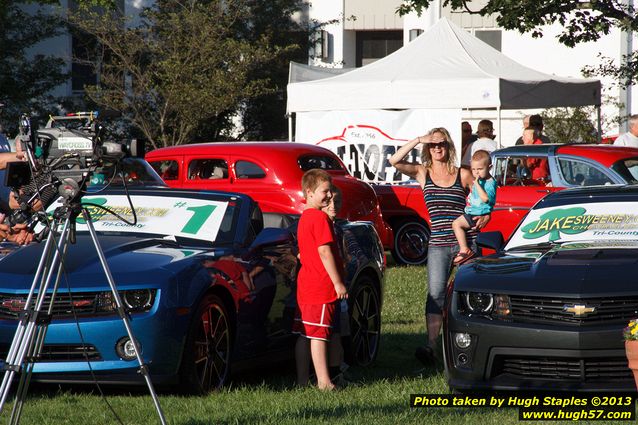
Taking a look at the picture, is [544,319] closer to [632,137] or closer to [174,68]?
[632,137]

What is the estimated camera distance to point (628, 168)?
14.8 meters

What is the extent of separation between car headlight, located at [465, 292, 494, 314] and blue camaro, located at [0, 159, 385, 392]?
1.47 meters

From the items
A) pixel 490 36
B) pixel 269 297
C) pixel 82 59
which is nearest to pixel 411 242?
pixel 269 297

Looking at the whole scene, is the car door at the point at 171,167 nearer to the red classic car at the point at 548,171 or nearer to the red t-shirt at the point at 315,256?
the red classic car at the point at 548,171

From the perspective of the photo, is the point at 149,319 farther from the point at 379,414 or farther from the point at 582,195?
the point at 582,195

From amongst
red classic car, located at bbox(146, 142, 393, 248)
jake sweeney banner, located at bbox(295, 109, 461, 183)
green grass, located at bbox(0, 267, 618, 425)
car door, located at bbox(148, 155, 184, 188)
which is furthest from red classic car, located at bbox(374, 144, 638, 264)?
green grass, located at bbox(0, 267, 618, 425)

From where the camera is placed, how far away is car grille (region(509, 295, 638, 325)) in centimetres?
711

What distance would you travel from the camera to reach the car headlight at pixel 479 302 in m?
7.51

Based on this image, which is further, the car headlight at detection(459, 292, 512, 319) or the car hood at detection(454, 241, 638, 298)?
the car headlight at detection(459, 292, 512, 319)

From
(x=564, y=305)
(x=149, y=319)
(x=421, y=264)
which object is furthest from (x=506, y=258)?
(x=421, y=264)

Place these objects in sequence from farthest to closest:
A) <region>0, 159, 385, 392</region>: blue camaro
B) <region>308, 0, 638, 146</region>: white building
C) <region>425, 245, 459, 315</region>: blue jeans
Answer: <region>308, 0, 638, 146</region>: white building, <region>425, 245, 459, 315</region>: blue jeans, <region>0, 159, 385, 392</region>: blue camaro

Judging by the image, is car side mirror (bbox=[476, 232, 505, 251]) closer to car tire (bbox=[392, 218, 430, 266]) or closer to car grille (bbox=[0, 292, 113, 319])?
car grille (bbox=[0, 292, 113, 319])

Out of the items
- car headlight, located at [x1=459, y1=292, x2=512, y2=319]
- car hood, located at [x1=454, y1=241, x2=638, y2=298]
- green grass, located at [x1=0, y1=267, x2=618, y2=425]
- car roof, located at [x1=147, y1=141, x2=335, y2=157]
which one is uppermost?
car roof, located at [x1=147, y1=141, x2=335, y2=157]

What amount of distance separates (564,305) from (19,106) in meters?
22.8
